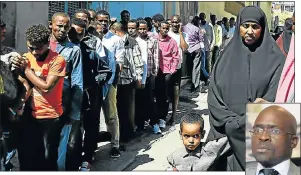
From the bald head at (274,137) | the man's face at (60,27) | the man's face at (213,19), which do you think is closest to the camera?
the bald head at (274,137)

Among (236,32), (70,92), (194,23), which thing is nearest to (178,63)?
(194,23)

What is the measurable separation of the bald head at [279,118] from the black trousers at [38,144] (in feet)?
4.66

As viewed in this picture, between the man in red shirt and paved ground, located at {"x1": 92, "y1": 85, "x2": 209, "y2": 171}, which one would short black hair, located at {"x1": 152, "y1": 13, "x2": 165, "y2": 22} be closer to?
the man in red shirt

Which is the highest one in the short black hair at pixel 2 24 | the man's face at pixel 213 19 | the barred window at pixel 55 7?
the barred window at pixel 55 7

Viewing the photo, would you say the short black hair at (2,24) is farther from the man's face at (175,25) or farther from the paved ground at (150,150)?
the man's face at (175,25)

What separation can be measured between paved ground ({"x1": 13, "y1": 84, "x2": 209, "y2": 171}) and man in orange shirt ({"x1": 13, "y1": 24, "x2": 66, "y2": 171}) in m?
0.47

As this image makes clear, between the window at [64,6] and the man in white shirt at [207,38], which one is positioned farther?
the man in white shirt at [207,38]

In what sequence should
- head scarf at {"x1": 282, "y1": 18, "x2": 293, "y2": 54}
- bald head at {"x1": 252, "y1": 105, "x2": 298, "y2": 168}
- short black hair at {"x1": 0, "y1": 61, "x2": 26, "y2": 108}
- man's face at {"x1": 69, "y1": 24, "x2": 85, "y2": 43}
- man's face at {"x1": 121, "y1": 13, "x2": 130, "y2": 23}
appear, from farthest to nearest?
1. man's face at {"x1": 121, "y1": 13, "x2": 130, "y2": 23}
2. man's face at {"x1": 69, "y1": 24, "x2": 85, "y2": 43}
3. head scarf at {"x1": 282, "y1": 18, "x2": 293, "y2": 54}
4. short black hair at {"x1": 0, "y1": 61, "x2": 26, "y2": 108}
5. bald head at {"x1": 252, "y1": 105, "x2": 298, "y2": 168}

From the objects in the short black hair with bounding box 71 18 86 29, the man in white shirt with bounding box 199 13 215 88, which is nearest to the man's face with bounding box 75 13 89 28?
the short black hair with bounding box 71 18 86 29

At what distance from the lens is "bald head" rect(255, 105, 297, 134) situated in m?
1.97

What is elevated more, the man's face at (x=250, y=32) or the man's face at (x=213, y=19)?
the man's face at (x=213, y=19)

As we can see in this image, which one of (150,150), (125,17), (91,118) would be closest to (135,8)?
(125,17)

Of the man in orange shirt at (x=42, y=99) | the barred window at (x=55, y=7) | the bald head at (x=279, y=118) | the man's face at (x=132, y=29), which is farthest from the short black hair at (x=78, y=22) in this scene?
the bald head at (x=279, y=118)

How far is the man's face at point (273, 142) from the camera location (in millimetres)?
1969
